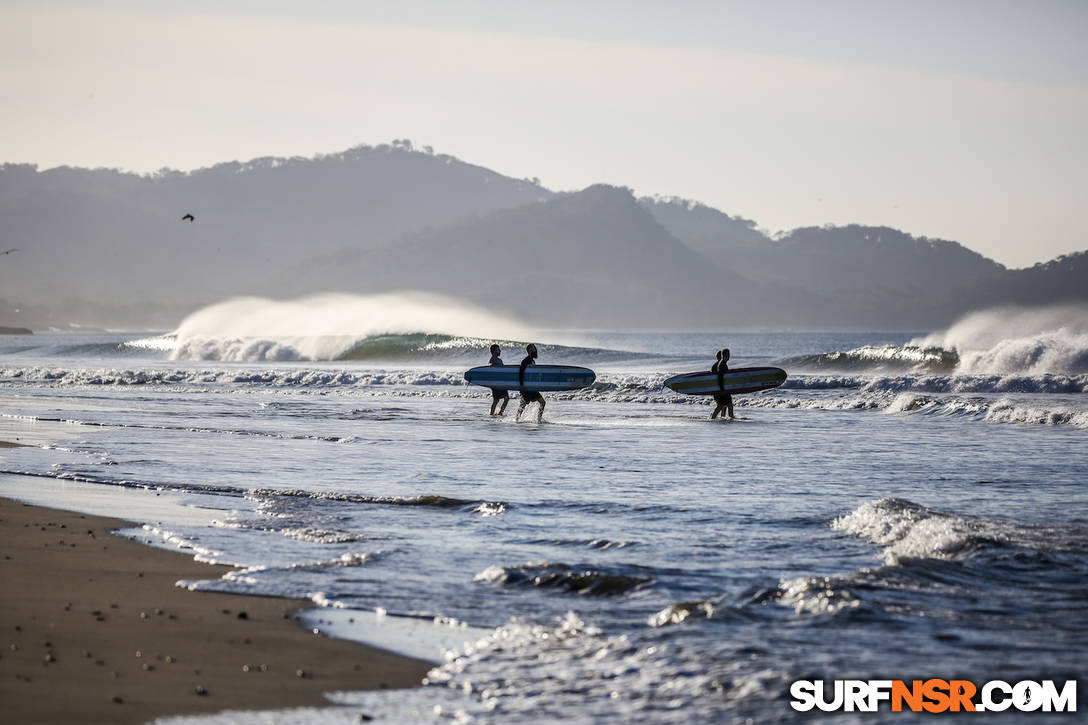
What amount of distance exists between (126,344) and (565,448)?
77.2 meters

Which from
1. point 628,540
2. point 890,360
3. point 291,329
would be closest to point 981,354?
point 890,360

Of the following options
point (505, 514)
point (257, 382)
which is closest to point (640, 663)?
point (505, 514)

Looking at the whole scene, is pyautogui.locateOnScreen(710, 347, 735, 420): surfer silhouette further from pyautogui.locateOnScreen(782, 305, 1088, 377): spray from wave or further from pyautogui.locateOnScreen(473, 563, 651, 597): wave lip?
pyautogui.locateOnScreen(473, 563, 651, 597): wave lip

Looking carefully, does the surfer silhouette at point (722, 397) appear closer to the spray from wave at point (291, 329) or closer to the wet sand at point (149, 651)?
the wet sand at point (149, 651)

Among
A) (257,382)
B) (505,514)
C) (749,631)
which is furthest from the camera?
(257,382)

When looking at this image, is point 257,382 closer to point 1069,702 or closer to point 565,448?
point 565,448

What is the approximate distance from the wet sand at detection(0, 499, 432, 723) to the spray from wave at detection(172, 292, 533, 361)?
6359 cm

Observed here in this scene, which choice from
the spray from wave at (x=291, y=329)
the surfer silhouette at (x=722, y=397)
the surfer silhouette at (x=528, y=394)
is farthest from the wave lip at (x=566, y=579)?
the spray from wave at (x=291, y=329)

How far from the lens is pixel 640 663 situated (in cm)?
650

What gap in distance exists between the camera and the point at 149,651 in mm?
6434

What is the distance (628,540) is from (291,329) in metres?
85.7

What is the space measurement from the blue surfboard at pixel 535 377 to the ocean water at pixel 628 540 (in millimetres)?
3772

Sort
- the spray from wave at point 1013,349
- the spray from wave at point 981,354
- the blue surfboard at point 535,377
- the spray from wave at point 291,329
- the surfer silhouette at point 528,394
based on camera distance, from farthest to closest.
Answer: the spray from wave at point 291,329, the spray from wave at point 981,354, the spray from wave at point 1013,349, the blue surfboard at point 535,377, the surfer silhouette at point 528,394

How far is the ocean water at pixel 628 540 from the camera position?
6348 mm
